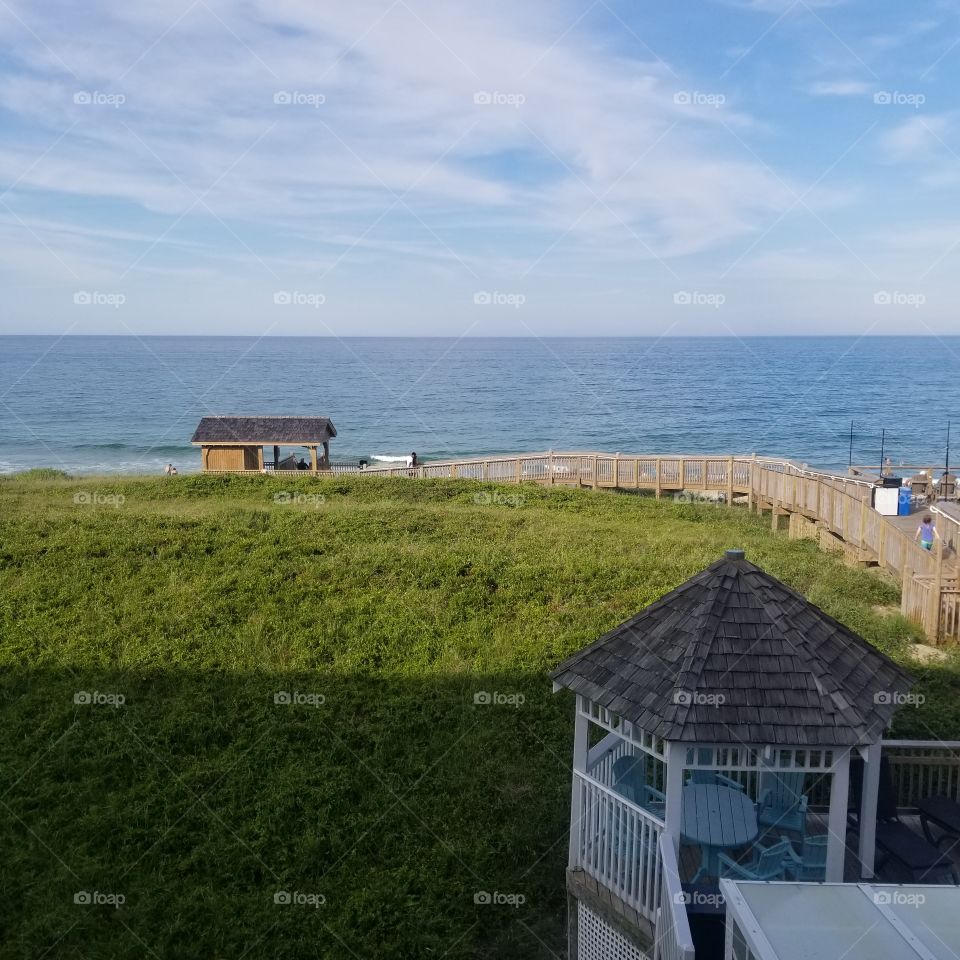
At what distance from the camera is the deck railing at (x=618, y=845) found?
23.2 ft

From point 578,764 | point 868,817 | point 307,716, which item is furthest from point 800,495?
point 578,764

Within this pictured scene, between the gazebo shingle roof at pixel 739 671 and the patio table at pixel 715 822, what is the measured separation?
1170 millimetres

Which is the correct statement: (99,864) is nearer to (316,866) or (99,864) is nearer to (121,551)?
(316,866)

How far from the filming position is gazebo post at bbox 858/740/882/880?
24.1 feet

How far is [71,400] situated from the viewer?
94938mm

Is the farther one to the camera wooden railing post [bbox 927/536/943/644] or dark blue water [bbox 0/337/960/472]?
dark blue water [bbox 0/337/960/472]

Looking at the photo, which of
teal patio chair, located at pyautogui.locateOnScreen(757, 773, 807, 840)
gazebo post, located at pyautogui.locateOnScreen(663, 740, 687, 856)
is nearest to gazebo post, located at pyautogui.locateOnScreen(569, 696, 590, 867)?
gazebo post, located at pyautogui.locateOnScreen(663, 740, 687, 856)

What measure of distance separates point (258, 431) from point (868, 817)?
1149 inches

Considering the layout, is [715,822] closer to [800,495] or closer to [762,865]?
[762,865]

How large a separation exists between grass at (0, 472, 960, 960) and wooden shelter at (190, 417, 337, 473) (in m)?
11.9

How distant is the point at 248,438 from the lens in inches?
1310

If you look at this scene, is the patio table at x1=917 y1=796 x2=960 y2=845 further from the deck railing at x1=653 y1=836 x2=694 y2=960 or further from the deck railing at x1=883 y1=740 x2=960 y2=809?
the deck railing at x1=653 y1=836 x2=694 y2=960

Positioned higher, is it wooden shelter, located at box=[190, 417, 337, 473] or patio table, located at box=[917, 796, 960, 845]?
wooden shelter, located at box=[190, 417, 337, 473]

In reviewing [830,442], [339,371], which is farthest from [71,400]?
[830,442]
